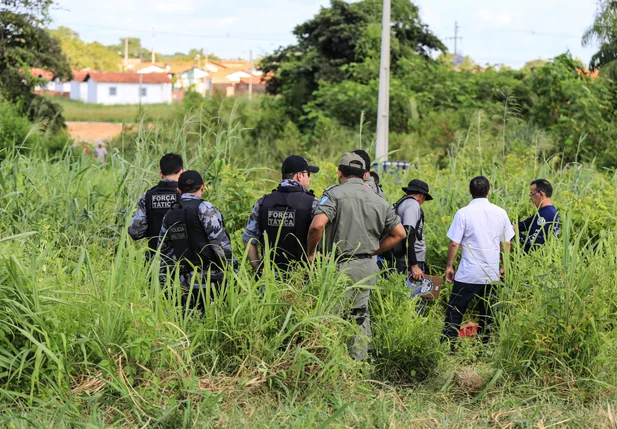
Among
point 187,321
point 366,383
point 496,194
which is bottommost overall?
point 366,383

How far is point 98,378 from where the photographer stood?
164 inches

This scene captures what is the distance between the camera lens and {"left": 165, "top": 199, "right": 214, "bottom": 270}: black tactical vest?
5.23m

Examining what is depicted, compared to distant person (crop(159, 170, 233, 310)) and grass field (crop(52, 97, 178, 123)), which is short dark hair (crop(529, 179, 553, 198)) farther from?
grass field (crop(52, 97, 178, 123))

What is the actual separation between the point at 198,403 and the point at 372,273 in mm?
1722

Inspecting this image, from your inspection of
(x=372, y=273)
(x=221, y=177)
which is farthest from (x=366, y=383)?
(x=221, y=177)

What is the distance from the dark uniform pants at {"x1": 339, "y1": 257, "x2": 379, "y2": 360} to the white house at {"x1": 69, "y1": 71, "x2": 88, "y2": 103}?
81.8m

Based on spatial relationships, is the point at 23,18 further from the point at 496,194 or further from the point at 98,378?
the point at 98,378

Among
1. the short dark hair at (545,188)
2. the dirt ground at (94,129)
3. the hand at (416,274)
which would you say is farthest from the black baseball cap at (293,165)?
the dirt ground at (94,129)

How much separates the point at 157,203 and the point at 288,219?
100 cm

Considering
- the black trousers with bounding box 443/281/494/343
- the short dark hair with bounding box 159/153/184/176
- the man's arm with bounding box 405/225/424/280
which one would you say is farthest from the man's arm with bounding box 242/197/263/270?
the black trousers with bounding box 443/281/494/343

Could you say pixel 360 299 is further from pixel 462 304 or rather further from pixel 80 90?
pixel 80 90

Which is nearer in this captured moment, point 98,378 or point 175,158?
point 98,378

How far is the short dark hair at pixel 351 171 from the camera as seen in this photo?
5383 millimetres

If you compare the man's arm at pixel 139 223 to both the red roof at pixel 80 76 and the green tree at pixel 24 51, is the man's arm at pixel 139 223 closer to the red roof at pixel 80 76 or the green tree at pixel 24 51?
the green tree at pixel 24 51
